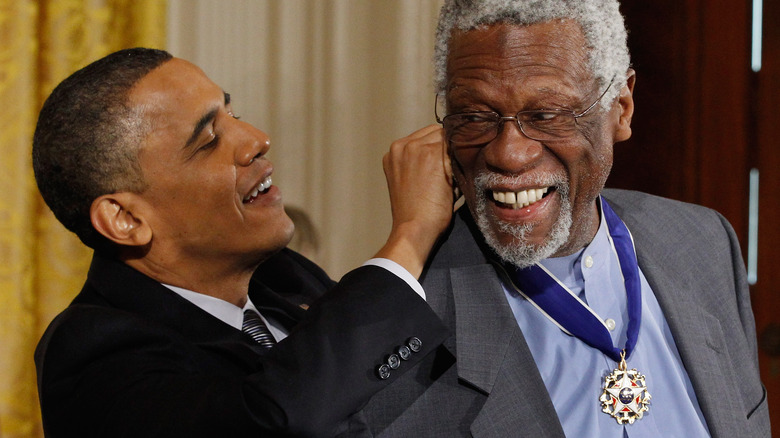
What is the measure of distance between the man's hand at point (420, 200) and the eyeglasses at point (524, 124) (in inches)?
5.0

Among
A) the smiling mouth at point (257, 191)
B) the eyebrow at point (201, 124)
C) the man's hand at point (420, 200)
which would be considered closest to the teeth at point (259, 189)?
the smiling mouth at point (257, 191)

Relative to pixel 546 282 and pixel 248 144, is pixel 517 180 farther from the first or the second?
pixel 248 144

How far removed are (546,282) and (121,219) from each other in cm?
100

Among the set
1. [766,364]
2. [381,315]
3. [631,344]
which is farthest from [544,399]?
[766,364]

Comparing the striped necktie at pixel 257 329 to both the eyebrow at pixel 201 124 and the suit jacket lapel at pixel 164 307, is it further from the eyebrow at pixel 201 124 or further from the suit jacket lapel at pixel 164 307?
the eyebrow at pixel 201 124

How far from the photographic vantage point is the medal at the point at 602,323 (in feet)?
4.88

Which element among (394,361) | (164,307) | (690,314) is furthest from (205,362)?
(690,314)

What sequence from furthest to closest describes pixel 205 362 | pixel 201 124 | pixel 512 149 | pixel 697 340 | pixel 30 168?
1. pixel 30 168
2. pixel 201 124
3. pixel 205 362
4. pixel 697 340
5. pixel 512 149

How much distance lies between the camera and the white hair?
147 centimetres

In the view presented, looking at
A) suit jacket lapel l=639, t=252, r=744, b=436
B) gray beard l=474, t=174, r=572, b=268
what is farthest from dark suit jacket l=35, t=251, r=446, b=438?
suit jacket lapel l=639, t=252, r=744, b=436

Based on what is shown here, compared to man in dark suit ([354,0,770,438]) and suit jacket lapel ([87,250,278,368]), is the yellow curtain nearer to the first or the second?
suit jacket lapel ([87,250,278,368])

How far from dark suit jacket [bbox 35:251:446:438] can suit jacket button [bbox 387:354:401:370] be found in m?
0.01

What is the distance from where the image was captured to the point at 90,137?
1.81 metres

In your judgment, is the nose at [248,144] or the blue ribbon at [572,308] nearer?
the blue ribbon at [572,308]
